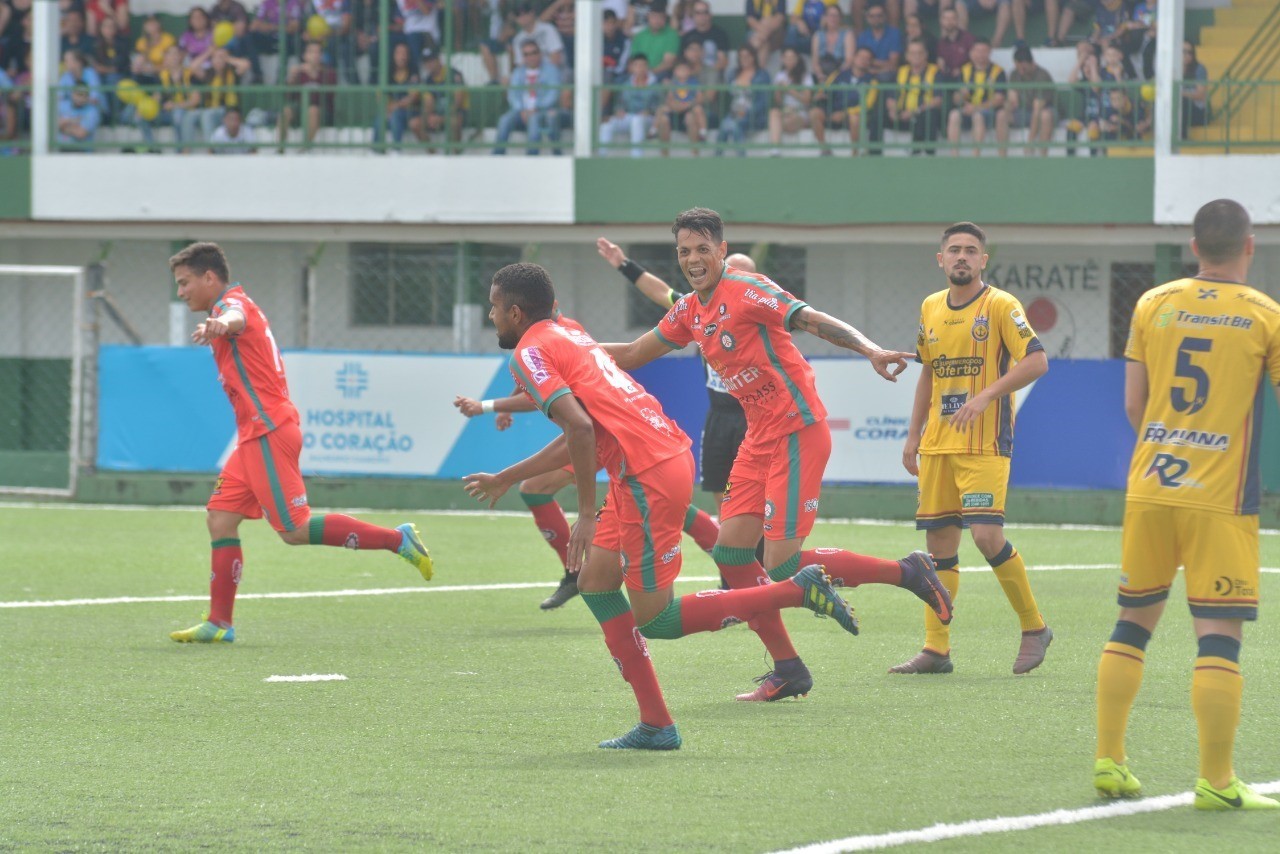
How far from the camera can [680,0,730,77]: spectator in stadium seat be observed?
2398 centimetres

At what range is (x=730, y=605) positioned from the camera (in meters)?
6.88

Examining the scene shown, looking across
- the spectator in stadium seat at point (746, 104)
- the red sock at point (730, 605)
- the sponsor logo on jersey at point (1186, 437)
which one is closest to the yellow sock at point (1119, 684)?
the sponsor logo on jersey at point (1186, 437)

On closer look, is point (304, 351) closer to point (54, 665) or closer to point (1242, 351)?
point (54, 665)

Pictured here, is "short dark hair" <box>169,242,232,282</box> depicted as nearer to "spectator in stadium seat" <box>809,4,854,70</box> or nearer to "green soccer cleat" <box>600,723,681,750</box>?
"green soccer cleat" <box>600,723,681,750</box>

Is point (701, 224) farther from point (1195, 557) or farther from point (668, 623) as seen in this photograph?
point (1195, 557)

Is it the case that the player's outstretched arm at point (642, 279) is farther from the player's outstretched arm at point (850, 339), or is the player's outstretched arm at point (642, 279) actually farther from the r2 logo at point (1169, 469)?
the r2 logo at point (1169, 469)

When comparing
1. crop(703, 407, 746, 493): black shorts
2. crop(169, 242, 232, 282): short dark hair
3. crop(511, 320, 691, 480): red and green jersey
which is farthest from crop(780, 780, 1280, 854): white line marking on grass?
crop(169, 242, 232, 282): short dark hair

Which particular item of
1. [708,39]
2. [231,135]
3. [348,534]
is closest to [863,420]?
[708,39]

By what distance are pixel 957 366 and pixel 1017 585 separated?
1.12 meters

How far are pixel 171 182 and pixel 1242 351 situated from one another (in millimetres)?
20523

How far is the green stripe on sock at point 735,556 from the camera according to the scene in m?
8.26

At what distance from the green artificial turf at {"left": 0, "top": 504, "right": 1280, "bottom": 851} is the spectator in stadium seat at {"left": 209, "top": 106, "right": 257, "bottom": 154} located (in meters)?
13.1

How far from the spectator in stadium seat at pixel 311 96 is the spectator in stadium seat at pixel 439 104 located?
1334 millimetres

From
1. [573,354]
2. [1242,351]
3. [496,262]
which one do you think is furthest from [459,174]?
[1242,351]
